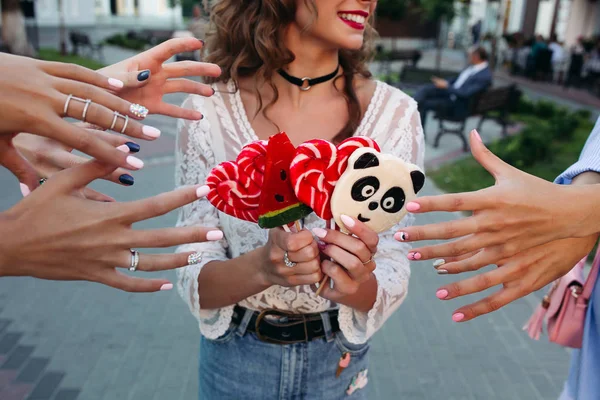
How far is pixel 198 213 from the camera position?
1.69 metres

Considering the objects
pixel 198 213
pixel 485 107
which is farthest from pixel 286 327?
pixel 485 107

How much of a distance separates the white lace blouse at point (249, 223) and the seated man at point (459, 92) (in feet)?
24.6

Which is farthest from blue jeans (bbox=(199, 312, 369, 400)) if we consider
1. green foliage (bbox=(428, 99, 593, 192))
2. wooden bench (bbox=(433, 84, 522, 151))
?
wooden bench (bbox=(433, 84, 522, 151))

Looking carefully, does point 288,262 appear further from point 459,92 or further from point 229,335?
point 459,92

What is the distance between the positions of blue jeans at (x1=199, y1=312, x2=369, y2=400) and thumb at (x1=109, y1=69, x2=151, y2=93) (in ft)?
2.77

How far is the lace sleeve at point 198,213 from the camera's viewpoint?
65.5 inches

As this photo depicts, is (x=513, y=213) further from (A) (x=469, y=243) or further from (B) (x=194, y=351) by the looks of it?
(B) (x=194, y=351)

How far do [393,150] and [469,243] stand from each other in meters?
0.68

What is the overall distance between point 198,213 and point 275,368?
0.56 m

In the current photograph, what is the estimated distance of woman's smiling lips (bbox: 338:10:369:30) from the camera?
1600 mm

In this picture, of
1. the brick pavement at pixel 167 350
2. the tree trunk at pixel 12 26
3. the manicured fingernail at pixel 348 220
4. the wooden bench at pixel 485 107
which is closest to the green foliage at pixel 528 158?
the wooden bench at pixel 485 107

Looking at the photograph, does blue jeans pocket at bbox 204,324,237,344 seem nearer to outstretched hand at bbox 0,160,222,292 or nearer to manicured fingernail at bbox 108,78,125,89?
outstretched hand at bbox 0,160,222,292

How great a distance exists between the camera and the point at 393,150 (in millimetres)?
1695

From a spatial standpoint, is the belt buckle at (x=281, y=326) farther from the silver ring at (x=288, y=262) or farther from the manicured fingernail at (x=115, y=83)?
the manicured fingernail at (x=115, y=83)
